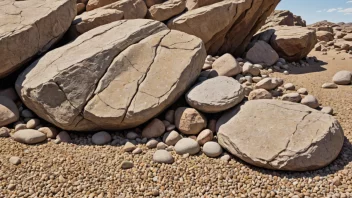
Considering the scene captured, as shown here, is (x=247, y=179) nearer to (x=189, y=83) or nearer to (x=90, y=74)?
(x=189, y=83)

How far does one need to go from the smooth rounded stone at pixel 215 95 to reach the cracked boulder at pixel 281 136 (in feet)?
0.51

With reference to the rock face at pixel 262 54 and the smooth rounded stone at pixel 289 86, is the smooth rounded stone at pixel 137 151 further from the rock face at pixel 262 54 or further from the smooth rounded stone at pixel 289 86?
the rock face at pixel 262 54

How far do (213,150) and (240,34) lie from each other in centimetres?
344

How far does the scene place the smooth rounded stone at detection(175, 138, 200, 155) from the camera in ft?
10.5

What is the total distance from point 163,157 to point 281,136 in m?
1.22

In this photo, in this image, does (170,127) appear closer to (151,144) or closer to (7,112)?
(151,144)

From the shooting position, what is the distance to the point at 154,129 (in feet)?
11.4

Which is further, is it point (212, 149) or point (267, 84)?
point (267, 84)

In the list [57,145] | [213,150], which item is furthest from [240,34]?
[57,145]

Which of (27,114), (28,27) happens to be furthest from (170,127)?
(28,27)

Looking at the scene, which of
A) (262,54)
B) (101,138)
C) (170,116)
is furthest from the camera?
(262,54)

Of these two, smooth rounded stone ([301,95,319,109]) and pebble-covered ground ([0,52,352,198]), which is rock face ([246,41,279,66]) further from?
pebble-covered ground ([0,52,352,198])

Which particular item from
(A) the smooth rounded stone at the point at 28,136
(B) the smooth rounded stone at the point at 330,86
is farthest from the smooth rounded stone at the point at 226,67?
(A) the smooth rounded stone at the point at 28,136

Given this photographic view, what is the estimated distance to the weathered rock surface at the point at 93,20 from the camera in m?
4.86
